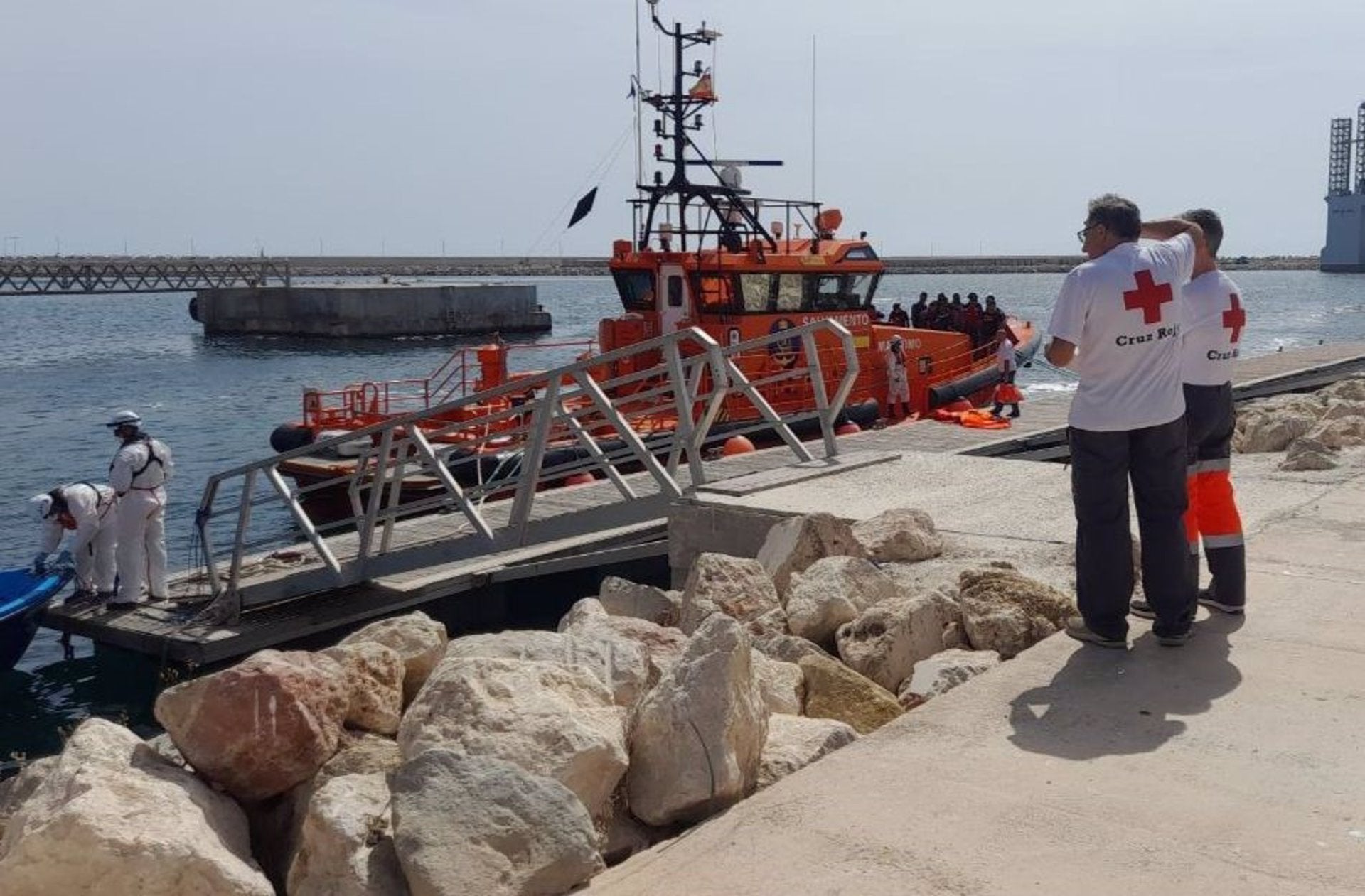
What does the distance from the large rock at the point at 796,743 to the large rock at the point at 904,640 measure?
0.71 m

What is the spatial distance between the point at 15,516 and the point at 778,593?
46.5ft

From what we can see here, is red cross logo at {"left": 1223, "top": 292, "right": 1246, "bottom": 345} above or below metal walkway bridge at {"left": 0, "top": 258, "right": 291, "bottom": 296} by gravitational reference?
above

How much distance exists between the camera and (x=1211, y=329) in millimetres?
4598

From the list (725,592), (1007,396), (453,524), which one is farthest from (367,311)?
(725,592)

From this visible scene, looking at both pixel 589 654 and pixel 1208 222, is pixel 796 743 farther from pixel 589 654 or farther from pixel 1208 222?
pixel 1208 222

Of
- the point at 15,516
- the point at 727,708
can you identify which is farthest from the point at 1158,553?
the point at 15,516

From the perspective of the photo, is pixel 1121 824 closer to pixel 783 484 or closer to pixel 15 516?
pixel 783 484

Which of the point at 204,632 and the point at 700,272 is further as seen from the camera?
the point at 700,272

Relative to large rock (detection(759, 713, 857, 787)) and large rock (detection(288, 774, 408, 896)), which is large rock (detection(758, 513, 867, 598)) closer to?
large rock (detection(759, 713, 857, 787))

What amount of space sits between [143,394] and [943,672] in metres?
35.4

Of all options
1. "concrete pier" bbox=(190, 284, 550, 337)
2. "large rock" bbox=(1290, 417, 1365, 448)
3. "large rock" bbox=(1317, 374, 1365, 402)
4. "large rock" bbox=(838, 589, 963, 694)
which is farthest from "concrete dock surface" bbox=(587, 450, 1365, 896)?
"concrete pier" bbox=(190, 284, 550, 337)

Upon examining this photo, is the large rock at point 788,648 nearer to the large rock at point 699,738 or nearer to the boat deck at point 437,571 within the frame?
the large rock at point 699,738

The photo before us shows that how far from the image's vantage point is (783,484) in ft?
24.8

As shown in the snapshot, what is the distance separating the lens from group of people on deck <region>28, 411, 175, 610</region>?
8.75 metres
